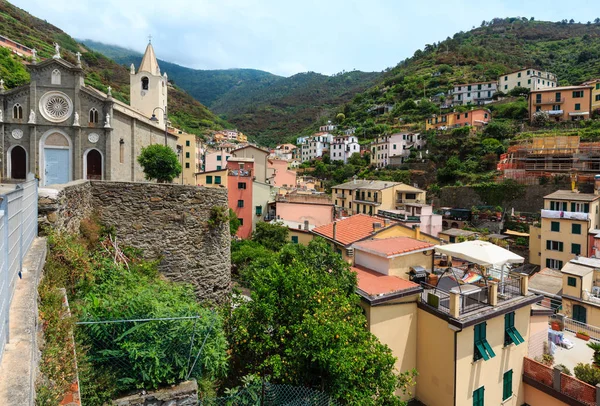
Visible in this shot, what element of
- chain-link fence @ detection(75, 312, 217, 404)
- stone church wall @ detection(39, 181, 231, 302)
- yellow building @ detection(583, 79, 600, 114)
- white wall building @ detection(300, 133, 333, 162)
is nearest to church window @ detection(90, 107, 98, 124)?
stone church wall @ detection(39, 181, 231, 302)

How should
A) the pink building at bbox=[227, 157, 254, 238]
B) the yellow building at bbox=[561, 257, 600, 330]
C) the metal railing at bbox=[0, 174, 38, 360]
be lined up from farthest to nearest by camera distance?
the pink building at bbox=[227, 157, 254, 238]
the yellow building at bbox=[561, 257, 600, 330]
the metal railing at bbox=[0, 174, 38, 360]

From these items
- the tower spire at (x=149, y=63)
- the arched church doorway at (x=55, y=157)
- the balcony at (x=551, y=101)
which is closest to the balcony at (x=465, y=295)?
the arched church doorway at (x=55, y=157)

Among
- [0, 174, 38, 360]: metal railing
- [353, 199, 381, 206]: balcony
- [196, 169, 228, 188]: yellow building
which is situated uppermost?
[196, 169, 228, 188]: yellow building

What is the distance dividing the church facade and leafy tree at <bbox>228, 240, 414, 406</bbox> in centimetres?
1795

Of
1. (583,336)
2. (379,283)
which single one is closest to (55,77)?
(379,283)

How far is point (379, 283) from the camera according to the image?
10.0 metres

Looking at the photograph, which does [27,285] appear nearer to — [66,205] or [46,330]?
[46,330]

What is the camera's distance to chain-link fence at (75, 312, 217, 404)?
4219 mm

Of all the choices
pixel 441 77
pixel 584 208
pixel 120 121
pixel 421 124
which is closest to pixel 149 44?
pixel 120 121

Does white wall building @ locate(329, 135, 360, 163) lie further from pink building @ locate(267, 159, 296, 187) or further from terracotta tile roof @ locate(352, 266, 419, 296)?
terracotta tile roof @ locate(352, 266, 419, 296)

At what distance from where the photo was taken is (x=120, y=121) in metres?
21.8

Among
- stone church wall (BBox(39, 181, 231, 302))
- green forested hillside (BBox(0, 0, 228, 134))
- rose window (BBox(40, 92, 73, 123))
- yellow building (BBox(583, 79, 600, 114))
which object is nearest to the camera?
stone church wall (BBox(39, 181, 231, 302))

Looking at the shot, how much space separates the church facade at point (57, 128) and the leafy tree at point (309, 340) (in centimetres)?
1795

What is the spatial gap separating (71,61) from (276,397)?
88.3 metres
